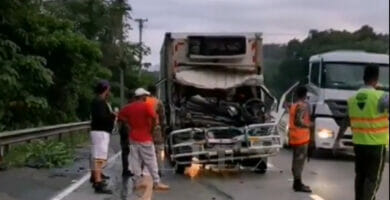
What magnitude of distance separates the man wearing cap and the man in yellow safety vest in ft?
15.1

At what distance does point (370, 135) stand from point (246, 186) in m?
5.35

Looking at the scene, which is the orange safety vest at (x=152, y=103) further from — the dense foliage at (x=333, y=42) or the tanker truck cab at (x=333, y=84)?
the dense foliage at (x=333, y=42)

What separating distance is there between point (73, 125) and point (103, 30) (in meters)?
19.7

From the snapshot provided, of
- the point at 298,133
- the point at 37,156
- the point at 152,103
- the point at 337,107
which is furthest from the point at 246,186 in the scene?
the point at 337,107

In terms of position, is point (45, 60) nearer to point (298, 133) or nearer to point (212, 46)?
point (212, 46)

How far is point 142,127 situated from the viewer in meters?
11.5

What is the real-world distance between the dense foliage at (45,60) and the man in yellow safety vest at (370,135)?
11159mm

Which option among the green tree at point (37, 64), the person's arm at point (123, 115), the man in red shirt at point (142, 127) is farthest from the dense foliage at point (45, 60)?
the man in red shirt at point (142, 127)

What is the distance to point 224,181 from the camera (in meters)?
14.7

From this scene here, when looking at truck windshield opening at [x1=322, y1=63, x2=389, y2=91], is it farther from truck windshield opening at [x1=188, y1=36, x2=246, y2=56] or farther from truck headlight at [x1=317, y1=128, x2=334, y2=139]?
truck windshield opening at [x1=188, y1=36, x2=246, y2=56]

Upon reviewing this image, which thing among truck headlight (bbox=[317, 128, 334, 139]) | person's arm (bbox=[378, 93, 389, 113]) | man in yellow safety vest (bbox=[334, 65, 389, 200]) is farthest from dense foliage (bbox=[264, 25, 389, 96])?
person's arm (bbox=[378, 93, 389, 113])

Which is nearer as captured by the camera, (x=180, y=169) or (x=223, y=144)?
(x=223, y=144)

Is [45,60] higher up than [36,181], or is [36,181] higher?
[45,60]

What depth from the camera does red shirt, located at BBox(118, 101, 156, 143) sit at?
454 inches
